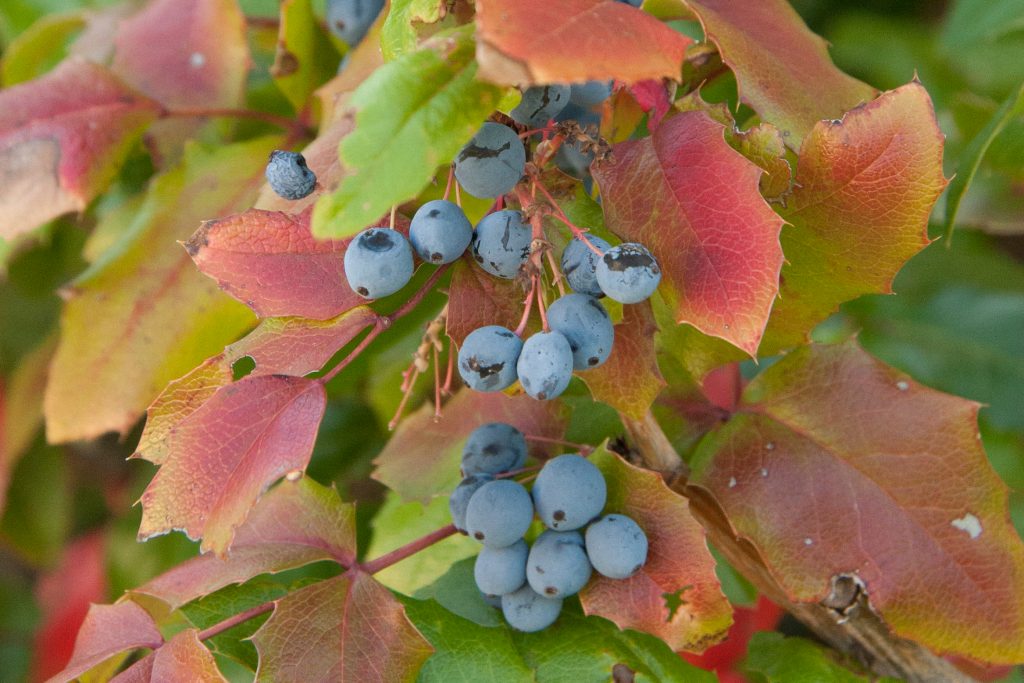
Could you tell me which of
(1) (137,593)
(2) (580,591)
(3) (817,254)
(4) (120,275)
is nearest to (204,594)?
(1) (137,593)

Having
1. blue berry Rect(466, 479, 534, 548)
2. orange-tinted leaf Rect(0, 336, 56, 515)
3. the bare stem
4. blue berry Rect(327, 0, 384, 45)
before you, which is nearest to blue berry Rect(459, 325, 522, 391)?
blue berry Rect(466, 479, 534, 548)

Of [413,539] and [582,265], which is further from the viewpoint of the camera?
[413,539]

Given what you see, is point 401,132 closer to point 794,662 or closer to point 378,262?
point 378,262

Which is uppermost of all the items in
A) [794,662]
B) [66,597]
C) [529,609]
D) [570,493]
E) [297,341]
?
[297,341]

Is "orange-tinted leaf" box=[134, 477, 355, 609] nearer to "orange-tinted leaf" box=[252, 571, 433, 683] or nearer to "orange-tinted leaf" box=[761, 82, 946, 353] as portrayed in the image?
"orange-tinted leaf" box=[252, 571, 433, 683]

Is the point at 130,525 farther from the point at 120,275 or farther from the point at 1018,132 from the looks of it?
the point at 1018,132

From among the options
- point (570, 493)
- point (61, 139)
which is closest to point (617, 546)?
point (570, 493)
